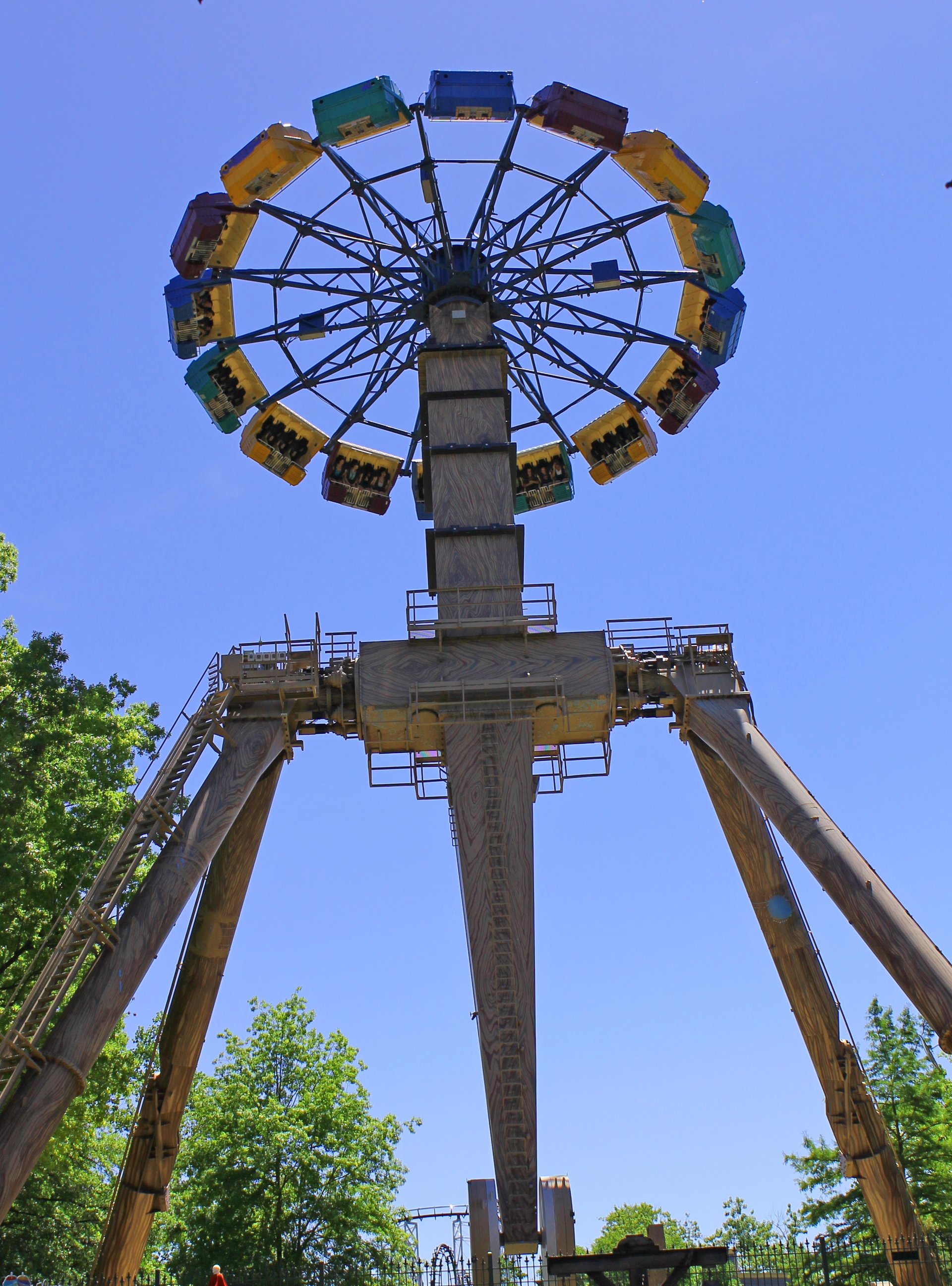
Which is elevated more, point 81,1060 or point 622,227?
point 622,227

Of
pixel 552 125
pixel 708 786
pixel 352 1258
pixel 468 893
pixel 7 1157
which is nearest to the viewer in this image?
pixel 7 1157

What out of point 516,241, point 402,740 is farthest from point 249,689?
point 516,241

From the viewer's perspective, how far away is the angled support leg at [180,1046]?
23.6 metres

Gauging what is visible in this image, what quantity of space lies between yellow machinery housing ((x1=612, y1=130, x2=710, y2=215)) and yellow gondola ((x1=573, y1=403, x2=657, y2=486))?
4890 millimetres

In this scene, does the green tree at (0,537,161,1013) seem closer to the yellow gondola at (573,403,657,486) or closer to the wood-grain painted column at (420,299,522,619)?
the wood-grain painted column at (420,299,522,619)

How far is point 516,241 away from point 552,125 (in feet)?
8.62

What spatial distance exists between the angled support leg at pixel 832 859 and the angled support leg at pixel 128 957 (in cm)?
871

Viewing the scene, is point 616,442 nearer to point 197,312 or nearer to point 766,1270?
point 197,312

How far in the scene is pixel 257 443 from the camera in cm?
3073

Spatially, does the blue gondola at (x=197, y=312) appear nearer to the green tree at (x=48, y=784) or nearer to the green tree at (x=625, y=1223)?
the green tree at (x=48, y=784)

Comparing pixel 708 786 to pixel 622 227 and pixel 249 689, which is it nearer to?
pixel 249 689

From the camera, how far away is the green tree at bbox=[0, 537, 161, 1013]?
2609 cm

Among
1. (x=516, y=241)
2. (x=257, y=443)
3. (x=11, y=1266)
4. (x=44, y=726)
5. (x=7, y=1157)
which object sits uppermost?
(x=516, y=241)

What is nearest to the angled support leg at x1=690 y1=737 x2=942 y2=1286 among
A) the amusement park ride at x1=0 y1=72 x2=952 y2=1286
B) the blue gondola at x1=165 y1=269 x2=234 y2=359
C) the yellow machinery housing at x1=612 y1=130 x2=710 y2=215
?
the amusement park ride at x1=0 y1=72 x2=952 y2=1286
